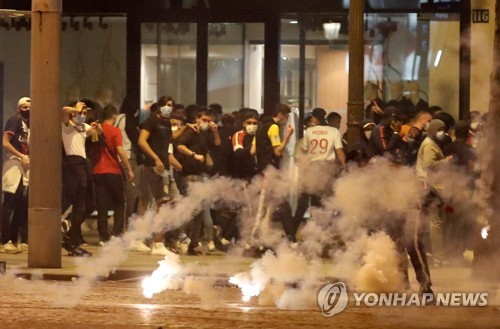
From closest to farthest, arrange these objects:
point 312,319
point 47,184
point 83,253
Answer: point 312,319, point 47,184, point 83,253

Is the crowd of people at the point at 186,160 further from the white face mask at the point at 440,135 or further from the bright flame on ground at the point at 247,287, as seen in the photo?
the bright flame on ground at the point at 247,287

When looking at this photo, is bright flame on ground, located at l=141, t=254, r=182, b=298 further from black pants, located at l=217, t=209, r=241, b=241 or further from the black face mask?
the black face mask

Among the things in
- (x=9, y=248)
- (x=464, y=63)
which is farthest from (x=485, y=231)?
(x=9, y=248)

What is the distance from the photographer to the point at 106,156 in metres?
15.7

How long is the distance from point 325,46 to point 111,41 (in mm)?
3954

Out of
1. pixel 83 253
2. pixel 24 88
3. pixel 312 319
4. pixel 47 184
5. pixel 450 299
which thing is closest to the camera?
pixel 312 319

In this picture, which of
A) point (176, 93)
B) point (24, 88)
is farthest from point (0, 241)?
point (176, 93)

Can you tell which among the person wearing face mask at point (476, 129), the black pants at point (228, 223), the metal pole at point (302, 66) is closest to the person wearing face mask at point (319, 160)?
the black pants at point (228, 223)

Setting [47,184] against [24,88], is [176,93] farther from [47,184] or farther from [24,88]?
[47,184]

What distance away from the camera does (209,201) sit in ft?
47.4

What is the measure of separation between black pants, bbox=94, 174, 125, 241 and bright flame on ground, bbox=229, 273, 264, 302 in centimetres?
425

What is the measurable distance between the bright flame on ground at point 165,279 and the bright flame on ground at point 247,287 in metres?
0.73

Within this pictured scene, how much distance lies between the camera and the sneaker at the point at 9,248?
15523mm

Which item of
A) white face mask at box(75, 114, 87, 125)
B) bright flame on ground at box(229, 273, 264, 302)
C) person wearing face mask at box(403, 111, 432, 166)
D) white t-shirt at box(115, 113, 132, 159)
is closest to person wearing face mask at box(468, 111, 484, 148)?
person wearing face mask at box(403, 111, 432, 166)
